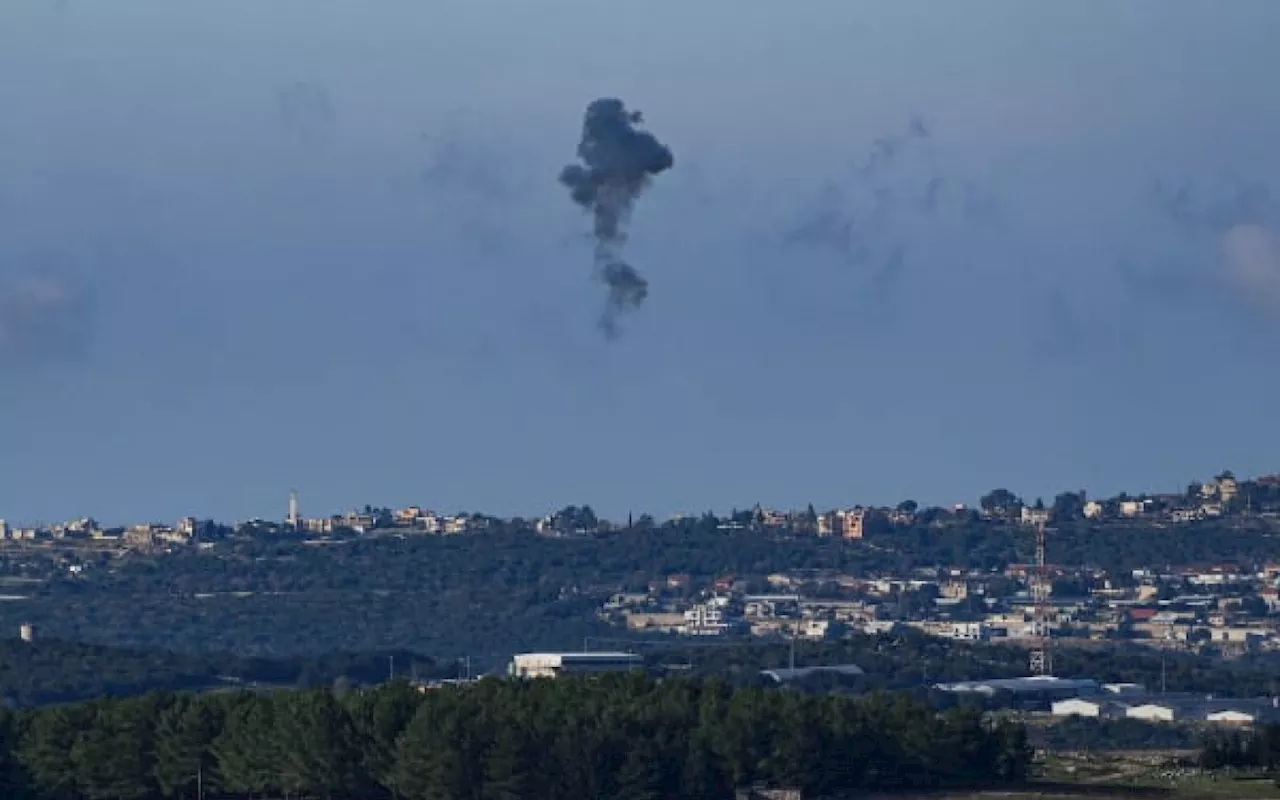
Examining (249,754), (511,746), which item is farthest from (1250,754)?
(249,754)

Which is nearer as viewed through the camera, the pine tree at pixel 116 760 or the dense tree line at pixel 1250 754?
the pine tree at pixel 116 760

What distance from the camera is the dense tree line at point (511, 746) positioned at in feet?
412

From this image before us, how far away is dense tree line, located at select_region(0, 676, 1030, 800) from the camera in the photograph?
412 feet

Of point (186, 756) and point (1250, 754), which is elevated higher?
point (186, 756)

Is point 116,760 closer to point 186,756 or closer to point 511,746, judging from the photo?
point 186,756

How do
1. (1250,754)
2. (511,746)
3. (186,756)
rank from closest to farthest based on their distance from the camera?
1. (511,746)
2. (186,756)
3. (1250,754)

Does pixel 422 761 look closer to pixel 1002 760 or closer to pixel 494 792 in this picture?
pixel 494 792

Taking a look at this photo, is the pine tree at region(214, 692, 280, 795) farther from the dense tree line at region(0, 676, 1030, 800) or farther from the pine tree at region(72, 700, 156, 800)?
the pine tree at region(72, 700, 156, 800)

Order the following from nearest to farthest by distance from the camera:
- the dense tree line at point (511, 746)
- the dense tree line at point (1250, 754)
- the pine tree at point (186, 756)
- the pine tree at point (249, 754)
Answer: the dense tree line at point (511, 746), the pine tree at point (249, 754), the pine tree at point (186, 756), the dense tree line at point (1250, 754)

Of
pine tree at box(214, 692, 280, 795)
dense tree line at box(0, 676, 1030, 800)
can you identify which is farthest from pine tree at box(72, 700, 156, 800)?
pine tree at box(214, 692, 280, 795)

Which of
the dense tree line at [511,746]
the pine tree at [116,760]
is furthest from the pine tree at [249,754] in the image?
the pine tree at [116,760]

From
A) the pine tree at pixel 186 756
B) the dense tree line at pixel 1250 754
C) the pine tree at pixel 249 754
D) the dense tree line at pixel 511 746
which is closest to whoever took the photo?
the dense tree line at pixel 511 746

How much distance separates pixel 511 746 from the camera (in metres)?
126

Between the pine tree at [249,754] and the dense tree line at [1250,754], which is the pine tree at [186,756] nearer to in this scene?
the pine tree at [249,754]
